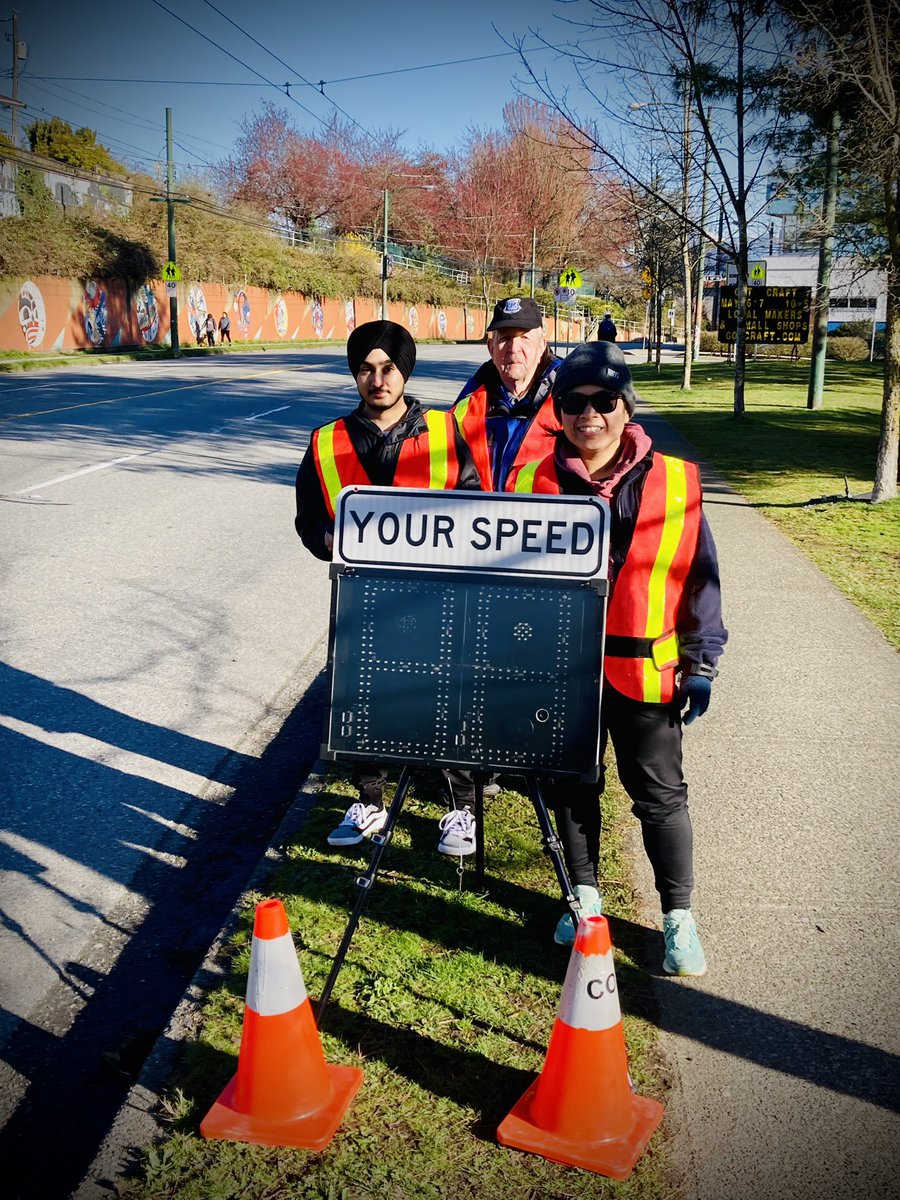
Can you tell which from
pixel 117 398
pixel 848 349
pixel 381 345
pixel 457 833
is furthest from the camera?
pixel 848 349

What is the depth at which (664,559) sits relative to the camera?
3.04 metres

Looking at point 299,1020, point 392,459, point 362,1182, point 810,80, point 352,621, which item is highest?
point 810,80

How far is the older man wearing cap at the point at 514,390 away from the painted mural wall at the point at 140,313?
3323cm

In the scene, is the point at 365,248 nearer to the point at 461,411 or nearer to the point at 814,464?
the point at 814,464

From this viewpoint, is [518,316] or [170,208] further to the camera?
[170,208]

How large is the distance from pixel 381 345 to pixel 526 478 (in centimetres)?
79

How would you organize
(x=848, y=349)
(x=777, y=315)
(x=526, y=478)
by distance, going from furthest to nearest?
(x=848, y=349), (x=777, y=315), (x=526, y=478)

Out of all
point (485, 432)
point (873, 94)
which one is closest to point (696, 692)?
point (485, 432)

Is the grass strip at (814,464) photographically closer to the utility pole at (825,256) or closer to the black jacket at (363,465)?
the utility pole at (825,256)

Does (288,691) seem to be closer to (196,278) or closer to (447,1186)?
(447,1186)

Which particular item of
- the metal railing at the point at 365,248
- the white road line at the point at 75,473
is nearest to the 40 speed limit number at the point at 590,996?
the white road line at the point at 75,473

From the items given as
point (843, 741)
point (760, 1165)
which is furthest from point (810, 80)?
point (760, 1165)

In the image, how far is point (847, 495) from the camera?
11359 mm

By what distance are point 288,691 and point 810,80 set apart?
8316 mm
